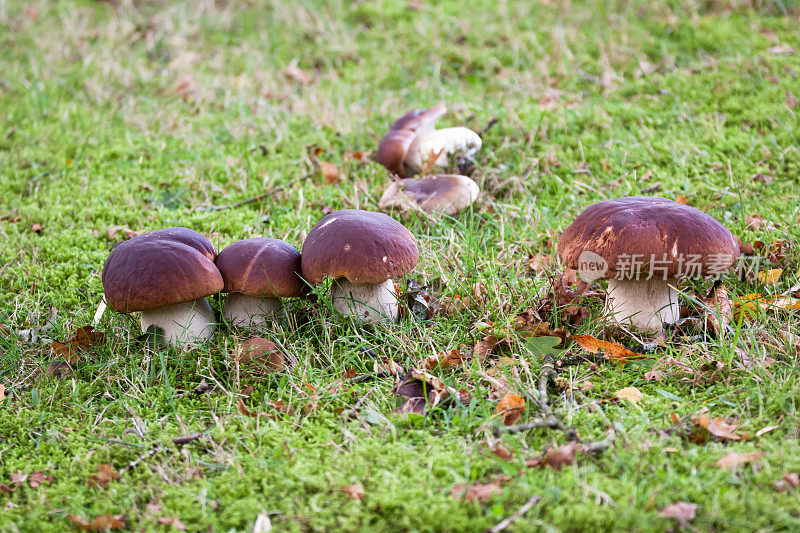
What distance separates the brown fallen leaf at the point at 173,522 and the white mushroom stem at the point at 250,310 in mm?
1284

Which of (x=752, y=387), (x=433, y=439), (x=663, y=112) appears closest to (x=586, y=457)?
(x=433, y=439)

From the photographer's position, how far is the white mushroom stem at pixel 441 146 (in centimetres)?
512

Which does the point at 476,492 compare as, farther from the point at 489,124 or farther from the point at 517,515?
the point at 489,124

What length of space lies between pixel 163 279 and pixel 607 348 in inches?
86.5

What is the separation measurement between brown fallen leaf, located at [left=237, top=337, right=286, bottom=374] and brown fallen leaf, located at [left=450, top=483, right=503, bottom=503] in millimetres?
1176

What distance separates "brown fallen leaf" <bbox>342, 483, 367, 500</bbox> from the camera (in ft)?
7.82

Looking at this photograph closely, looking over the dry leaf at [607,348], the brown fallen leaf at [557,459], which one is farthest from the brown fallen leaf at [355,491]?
the dry leaf at [607,348]

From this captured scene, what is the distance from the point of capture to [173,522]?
2.33 meters

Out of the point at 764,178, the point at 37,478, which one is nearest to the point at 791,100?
the point at 764,178

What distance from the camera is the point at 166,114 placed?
6457 mm

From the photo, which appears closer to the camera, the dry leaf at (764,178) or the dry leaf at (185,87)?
the dry leaf at (764,178)

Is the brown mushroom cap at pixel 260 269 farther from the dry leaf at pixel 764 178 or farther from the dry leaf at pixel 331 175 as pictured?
the dry leaf at pixel 764 178

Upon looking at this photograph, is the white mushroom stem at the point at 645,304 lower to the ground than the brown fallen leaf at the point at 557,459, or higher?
higher

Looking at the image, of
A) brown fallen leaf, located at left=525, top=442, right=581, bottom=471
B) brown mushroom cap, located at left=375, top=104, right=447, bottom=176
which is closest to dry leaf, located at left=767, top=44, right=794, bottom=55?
brown mushroom cap, located at left=375, top=104, right=447, bottom=176
